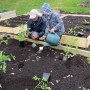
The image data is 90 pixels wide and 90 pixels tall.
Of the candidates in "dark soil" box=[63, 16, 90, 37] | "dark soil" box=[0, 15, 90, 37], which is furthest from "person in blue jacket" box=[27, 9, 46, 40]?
"dark soil" box=[0, 15, 90, 37]

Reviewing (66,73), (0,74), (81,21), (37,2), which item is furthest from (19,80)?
(37,2)

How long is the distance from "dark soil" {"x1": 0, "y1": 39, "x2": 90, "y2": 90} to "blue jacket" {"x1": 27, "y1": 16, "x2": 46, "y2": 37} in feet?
1.99

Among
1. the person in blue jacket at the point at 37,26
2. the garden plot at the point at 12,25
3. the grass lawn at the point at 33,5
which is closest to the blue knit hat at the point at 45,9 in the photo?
the person in blue jacket at the point at 37,26

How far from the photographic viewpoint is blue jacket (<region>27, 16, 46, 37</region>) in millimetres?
7129

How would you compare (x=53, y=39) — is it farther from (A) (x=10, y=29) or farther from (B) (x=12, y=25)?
(B) (x=12, y=25)

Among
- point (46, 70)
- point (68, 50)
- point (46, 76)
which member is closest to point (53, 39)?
point (68, 50)

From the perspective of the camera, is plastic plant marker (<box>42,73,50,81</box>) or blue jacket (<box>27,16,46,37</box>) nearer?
plastic plant marker (<box>42,73,50,81</box>)

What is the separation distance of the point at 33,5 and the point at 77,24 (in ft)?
20.5

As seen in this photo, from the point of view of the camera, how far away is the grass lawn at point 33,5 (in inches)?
513

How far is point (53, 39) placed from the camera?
21.6ft

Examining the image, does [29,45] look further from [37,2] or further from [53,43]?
[37,2]

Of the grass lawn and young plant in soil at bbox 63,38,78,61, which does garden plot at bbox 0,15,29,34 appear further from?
the grass lawn

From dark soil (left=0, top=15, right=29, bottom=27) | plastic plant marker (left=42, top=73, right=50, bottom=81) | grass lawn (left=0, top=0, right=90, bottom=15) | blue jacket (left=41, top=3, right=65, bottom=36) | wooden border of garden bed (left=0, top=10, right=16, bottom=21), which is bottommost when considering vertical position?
grass lawn (left=0, top=0, right=90, bottom=15)

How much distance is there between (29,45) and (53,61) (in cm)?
126
